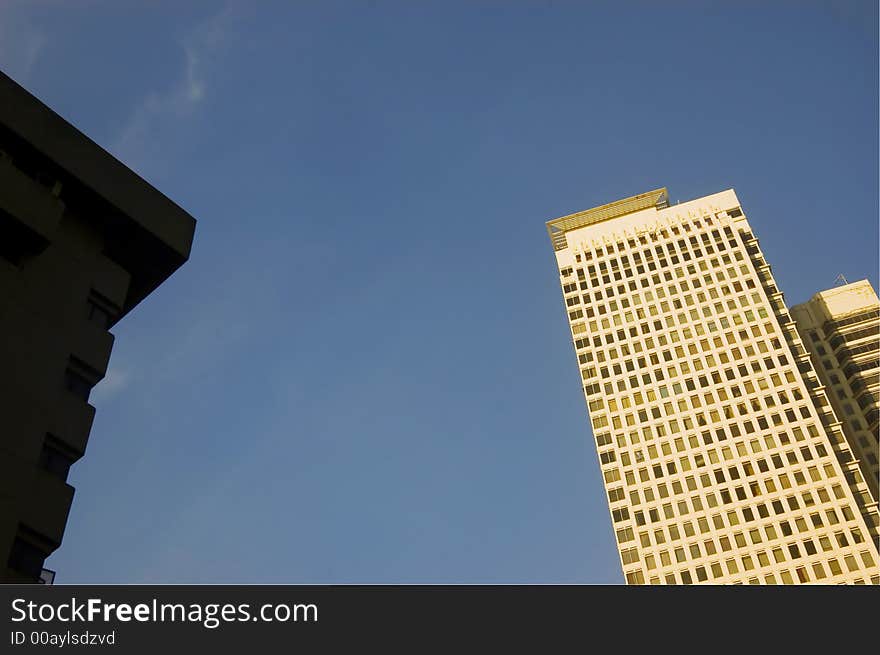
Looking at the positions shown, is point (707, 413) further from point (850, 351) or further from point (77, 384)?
point (77, 384)

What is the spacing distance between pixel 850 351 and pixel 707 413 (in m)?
25.1

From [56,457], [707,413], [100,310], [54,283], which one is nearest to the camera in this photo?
[56,457]

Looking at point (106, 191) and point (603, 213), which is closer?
point (106, 191)

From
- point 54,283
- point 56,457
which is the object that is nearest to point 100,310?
point 54,283

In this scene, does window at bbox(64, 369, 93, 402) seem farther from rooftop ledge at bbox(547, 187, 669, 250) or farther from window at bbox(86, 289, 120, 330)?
rooftop ledge at bbox(547, 187, 669, 250)

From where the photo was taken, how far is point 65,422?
26016 mm

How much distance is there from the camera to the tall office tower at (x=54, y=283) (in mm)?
24000

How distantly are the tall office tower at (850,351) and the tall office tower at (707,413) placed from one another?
12.9 meters

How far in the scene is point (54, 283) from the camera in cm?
2809
